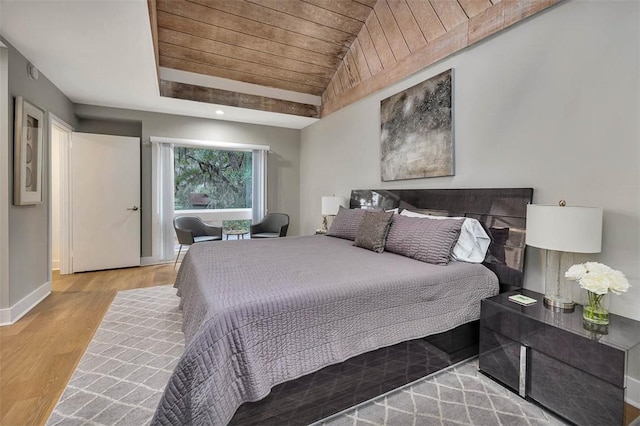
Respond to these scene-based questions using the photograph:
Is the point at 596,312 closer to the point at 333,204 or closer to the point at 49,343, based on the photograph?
the point at 333,204

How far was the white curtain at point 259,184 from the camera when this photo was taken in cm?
547

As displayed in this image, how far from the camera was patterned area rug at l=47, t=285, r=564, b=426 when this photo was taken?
5.15ft

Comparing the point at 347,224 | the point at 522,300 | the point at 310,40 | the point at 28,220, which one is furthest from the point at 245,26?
the point at 522,300

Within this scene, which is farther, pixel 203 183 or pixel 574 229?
pixel 203 183

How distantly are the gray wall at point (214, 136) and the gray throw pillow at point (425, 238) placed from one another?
344 centimetres

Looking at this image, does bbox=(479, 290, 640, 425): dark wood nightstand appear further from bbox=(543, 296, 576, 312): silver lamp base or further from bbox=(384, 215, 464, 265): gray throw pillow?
bbox=(384, 215, 464, 265): gray throw pillow

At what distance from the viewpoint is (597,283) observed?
1.55 meters

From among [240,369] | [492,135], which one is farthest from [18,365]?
[492,135]

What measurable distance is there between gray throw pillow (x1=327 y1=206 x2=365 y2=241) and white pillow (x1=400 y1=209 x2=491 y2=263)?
1075 mm

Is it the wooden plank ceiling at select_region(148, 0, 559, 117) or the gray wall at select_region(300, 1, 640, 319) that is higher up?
the wooden plank ceiling at select_region(148, 0, 559, 117)

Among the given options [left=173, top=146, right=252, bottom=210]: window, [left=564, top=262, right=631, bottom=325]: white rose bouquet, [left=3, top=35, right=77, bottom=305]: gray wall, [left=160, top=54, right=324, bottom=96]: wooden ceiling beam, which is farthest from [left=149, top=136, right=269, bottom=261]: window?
[left=564, top=262, right=631, bottom=325]: white rose bouquet

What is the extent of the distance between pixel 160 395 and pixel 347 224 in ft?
7.18

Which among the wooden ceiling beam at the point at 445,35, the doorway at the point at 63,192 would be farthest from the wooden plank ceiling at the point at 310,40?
the doorway at the point at 63,192

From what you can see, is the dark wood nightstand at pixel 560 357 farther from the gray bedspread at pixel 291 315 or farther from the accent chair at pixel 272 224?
the accent chair at pixel 272 224
